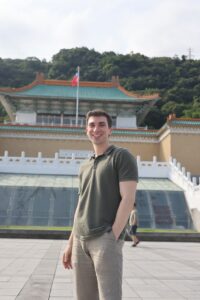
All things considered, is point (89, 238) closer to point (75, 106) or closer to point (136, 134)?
point (136, 134)

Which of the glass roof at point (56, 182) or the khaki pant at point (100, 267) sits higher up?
the khaki pant at point (100, 267)

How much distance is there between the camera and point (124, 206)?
263 centimetres

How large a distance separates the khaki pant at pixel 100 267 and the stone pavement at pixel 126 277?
189 cm

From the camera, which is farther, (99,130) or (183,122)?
(183,122)

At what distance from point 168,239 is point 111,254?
11102mm

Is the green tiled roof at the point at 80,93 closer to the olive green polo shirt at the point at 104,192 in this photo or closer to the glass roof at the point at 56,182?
the glass roof at the point at 56,182

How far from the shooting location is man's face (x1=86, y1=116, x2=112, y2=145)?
2.90 meters

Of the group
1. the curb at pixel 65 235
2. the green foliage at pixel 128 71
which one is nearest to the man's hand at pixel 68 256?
the curb at pixel 65 235

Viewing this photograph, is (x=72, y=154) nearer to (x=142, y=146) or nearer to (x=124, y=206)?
(x=142, y=146)

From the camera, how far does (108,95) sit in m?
30.7

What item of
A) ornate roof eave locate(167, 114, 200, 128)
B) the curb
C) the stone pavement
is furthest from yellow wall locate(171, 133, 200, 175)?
the stone pavement

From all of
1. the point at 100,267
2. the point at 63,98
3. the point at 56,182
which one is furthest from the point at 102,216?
the point at 63,98

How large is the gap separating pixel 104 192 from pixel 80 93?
28395 millimetres

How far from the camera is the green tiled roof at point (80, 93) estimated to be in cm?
2934
